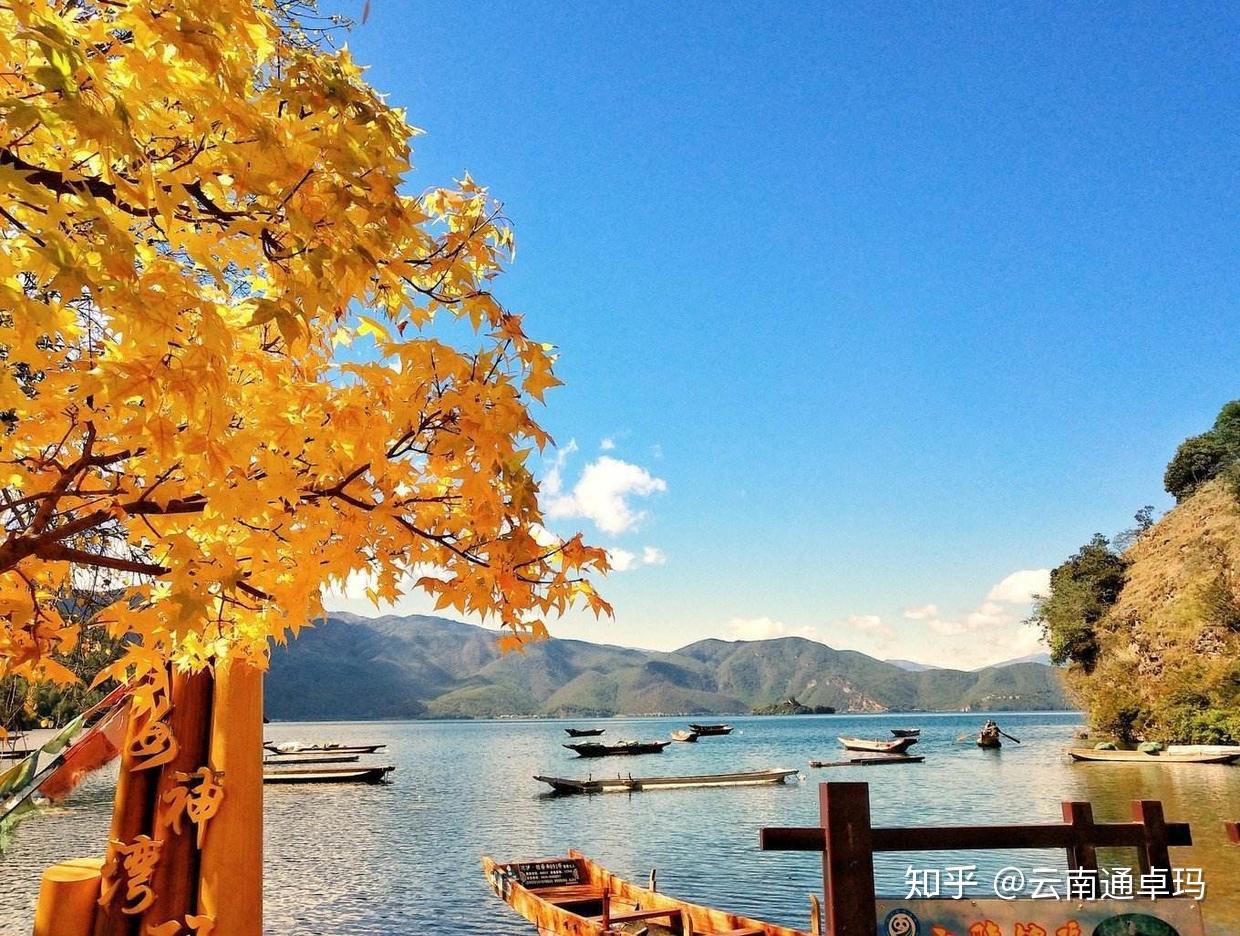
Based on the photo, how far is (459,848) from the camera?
28.0 m

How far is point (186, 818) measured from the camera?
3854mm

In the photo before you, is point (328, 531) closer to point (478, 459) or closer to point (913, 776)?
point (478, 459)

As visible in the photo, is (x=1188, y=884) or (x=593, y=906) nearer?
(x=1188, y=884)

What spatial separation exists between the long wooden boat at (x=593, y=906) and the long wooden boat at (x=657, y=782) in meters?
23.5

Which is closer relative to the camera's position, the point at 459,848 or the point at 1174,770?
the point at 459,848

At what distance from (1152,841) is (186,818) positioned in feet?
16.1

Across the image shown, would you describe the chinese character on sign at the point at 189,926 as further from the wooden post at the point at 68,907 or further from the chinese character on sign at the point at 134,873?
the wooden post at the point at 68,907

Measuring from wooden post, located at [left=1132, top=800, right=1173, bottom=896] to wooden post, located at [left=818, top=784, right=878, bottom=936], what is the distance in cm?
153

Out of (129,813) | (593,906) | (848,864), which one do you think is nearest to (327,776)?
(593,906)

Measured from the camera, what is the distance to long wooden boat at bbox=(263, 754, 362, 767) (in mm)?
57487

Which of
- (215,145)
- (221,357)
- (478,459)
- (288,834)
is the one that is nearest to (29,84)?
(215,145)

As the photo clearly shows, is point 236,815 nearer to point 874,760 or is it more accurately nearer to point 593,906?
point 593,906

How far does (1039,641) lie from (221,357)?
64358 mm

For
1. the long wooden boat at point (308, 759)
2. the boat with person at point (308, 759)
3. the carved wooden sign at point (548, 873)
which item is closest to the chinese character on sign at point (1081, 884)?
the carved wooden sign at point (548, 873)
